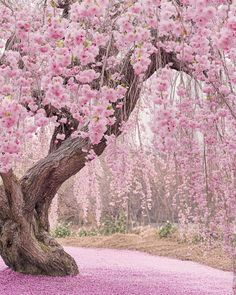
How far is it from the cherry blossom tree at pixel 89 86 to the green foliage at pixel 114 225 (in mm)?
9500

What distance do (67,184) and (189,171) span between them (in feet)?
46.2

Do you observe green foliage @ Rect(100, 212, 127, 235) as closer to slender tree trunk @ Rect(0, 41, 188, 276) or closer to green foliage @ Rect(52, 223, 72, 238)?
green foliage @ Rect(52, 223, 72, 238)

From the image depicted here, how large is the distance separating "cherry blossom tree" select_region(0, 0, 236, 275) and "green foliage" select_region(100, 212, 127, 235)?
374 inches

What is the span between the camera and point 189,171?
4605mm

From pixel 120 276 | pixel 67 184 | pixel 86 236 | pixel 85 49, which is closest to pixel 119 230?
pixel 86 236

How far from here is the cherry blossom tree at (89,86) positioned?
3090mm

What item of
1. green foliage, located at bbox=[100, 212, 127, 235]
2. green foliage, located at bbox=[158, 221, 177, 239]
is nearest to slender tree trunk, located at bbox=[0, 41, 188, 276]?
green foliage, located at bbox=[158, 221, 177, 239]

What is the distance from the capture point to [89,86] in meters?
3.76

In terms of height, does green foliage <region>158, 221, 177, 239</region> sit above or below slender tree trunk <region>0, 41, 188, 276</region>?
below

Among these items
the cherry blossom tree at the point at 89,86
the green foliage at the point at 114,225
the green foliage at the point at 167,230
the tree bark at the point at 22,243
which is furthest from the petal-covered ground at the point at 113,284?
the green foliage at the point at 114,225

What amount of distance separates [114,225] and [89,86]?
1275 centimetres

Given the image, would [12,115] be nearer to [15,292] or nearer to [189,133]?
[189,133]

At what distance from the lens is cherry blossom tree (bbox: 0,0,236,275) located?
10.1 feet

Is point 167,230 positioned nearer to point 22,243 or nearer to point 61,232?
point 61,232
